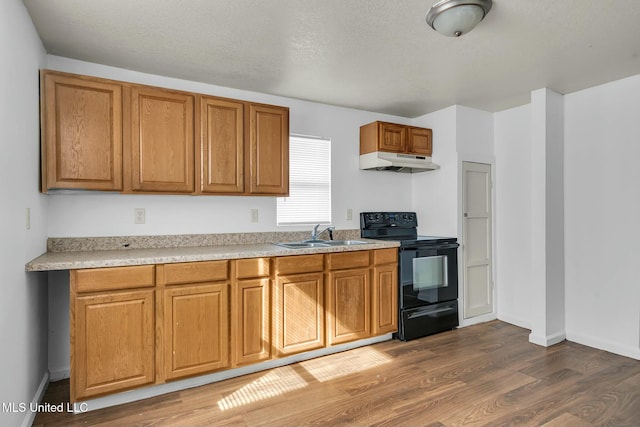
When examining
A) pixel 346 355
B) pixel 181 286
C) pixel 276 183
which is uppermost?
pixel 276 183

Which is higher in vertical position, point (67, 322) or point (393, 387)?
point (67, 322)

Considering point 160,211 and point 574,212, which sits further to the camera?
point 574,212

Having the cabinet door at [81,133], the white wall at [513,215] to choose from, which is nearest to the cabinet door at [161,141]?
the cabinet door at [81,133]

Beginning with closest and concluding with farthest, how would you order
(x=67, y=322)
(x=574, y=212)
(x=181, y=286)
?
A: (x=181, y=286) → (x=67, y=322) → (x=574, y=212)

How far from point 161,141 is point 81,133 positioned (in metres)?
0.49

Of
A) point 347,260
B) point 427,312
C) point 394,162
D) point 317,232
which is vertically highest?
point 394,162

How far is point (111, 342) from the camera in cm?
226

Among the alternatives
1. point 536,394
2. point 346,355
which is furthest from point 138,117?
point 536,394

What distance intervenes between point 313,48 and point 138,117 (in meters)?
1.33

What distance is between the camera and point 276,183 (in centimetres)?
312

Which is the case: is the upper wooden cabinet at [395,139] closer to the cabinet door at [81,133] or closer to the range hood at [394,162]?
the range hood at [394,162]

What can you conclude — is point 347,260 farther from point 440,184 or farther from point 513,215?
point 513,215

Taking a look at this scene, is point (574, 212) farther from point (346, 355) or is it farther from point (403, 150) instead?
point (346, 355)

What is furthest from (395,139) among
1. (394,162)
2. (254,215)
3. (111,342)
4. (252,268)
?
(111,342)
